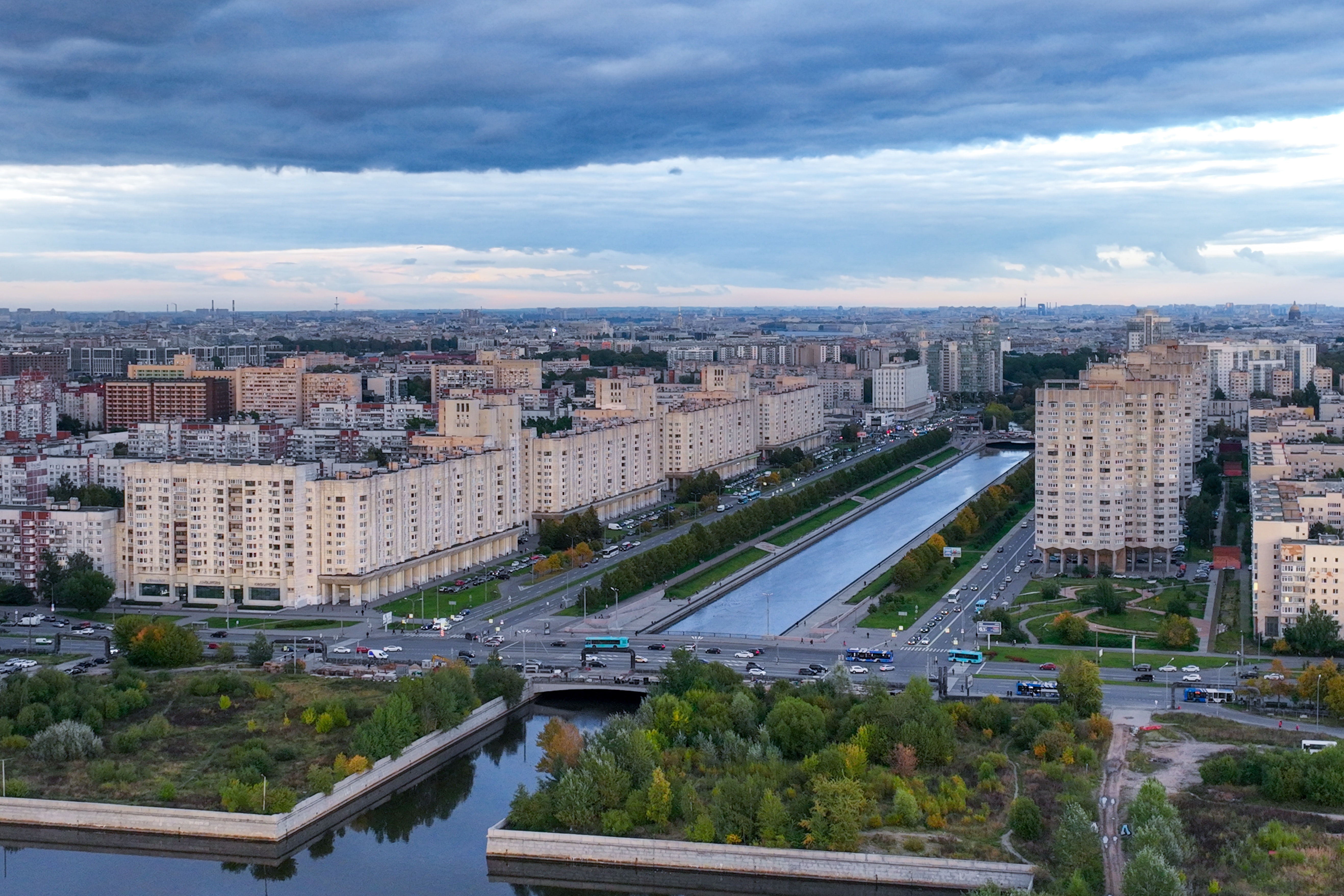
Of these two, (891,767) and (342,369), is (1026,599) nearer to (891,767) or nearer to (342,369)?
(891,767)

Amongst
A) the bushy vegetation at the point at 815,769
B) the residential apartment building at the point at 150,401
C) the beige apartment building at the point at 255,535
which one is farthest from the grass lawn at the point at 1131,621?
the residential apartment building at the point at 150,401

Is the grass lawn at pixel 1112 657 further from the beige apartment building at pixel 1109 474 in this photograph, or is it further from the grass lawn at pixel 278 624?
the grass lawn at pixel 278 624

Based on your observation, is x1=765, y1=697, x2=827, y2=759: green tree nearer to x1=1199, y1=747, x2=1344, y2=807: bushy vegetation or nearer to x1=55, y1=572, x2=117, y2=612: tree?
x1=1199, y1=747, x2=1344, y2=807: bushy vegetation

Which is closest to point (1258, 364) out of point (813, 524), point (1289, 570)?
point (813, 524)

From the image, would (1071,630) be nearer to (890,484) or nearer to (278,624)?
(278,624)

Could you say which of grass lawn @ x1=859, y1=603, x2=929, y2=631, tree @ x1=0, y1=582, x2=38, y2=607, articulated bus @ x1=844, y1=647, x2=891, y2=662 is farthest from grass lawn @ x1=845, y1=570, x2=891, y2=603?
tree @ x1=0, y1=582, x2=38, y2=607

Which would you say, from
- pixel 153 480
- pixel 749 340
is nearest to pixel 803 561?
pixel 153 480

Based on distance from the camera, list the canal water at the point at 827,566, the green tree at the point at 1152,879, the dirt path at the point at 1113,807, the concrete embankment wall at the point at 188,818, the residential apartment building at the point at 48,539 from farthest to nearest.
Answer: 1. the residential apartment building at the point at 48,539
2. the canal water at the point at 827,566
3. the concrete embankment wall at the point at 188,818
4. the dirt path at the point at 1113,807
5. the green tree at the point at 1152,879
